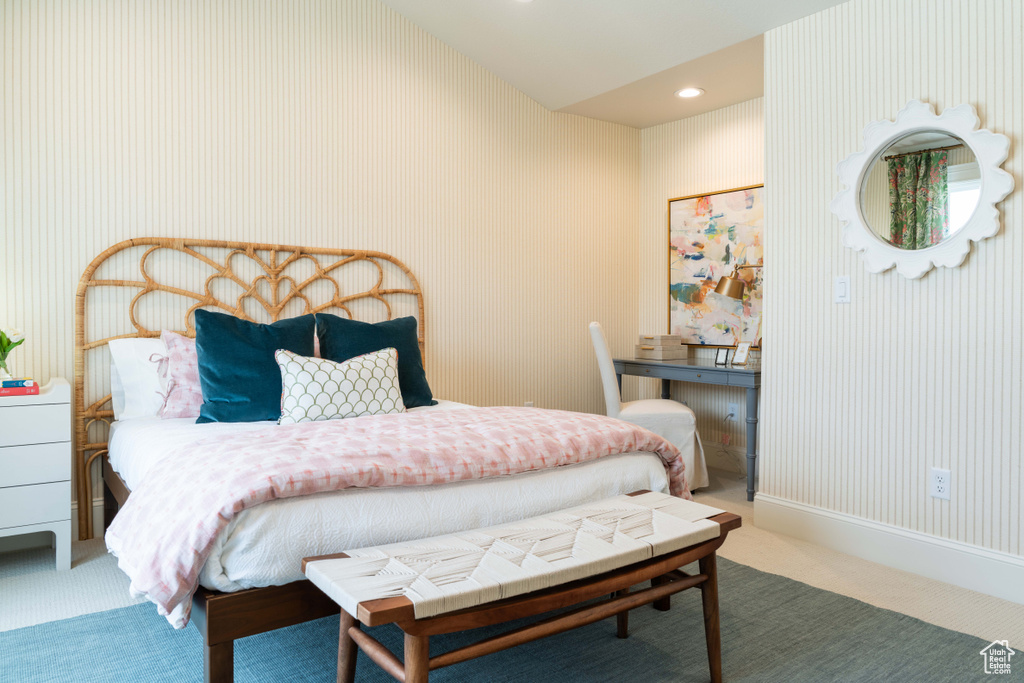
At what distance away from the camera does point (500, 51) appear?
3912 millimetres

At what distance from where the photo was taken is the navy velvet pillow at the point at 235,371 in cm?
272

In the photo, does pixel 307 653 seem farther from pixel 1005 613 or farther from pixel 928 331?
pixel 928 331

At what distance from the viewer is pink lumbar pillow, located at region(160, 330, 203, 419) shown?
2.86m

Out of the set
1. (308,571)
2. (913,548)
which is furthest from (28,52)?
(913,548)

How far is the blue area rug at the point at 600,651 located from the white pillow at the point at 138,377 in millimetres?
900

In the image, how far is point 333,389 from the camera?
8.94ft

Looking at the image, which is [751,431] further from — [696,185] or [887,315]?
[696,185]

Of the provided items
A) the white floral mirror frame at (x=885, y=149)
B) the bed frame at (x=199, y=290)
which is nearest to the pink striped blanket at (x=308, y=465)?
the bed frame at (x=199, y=290)

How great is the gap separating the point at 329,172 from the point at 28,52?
133cm

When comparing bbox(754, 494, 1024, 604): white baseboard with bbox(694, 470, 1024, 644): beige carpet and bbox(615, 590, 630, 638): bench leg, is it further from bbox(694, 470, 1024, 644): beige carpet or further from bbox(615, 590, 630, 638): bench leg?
bbox(615, 590, 630, 638): bench leg

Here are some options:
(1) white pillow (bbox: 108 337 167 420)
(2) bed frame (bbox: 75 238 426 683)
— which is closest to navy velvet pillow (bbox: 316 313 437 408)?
(2) bed frame (bbox: 75 238 426 683)

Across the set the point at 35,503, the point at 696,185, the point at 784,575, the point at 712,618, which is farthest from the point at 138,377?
the point at 696,185

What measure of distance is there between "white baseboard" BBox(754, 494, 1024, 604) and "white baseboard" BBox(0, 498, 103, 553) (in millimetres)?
3004

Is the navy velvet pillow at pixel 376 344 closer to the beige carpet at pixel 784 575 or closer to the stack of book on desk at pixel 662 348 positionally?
the beige carpet at pixel 784 575
